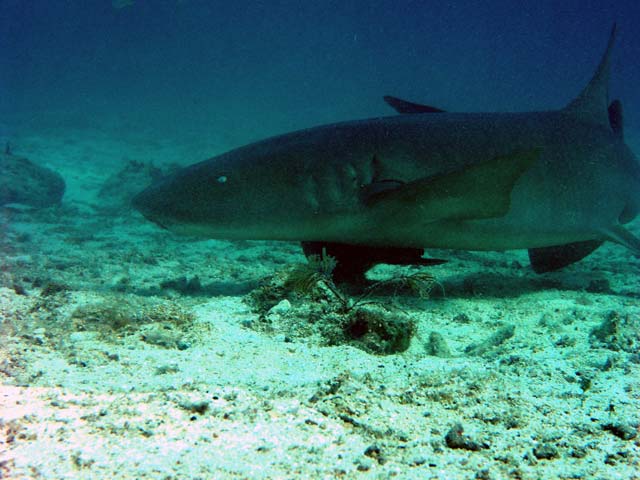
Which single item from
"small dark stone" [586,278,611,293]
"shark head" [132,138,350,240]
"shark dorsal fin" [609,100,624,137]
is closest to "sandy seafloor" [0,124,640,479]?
"small dark stone" [586,278,611,293]

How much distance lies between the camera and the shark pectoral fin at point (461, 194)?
326 cm

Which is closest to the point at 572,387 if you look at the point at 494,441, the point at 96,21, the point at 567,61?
the point at 494,441

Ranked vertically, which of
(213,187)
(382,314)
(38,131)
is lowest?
(382,314)

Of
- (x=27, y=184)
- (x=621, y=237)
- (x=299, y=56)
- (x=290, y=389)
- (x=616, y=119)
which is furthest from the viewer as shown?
(x=299, y=56)

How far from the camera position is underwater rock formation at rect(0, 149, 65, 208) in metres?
8.63

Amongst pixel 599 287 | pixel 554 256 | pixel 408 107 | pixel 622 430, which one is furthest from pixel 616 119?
pixel 622 430

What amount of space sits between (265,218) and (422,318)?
1.44 meters

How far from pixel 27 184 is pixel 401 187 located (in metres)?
8.77

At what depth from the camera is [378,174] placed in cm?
362

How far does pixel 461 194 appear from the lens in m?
3.44

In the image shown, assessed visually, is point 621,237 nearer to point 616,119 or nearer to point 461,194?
point 616,119

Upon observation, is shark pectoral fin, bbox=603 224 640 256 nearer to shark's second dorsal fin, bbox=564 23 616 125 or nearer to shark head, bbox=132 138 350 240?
shark's second dorsal fin, bbox=564 23 616 125

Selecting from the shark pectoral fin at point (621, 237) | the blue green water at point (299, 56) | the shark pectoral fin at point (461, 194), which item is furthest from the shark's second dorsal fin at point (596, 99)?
the blue green water at point (299, 56)

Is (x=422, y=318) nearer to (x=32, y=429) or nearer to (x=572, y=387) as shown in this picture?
(x=572, y=387)
